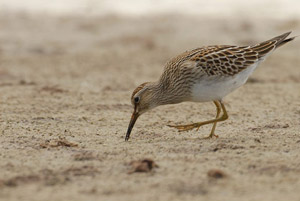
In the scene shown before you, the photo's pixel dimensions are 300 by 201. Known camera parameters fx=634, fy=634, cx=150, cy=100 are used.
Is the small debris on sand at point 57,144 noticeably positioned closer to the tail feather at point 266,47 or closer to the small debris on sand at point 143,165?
the small debris on sand at point 143,165

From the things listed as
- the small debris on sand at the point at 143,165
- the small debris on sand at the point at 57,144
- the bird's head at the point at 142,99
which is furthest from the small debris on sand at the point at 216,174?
the bird's head at the point at 142,99

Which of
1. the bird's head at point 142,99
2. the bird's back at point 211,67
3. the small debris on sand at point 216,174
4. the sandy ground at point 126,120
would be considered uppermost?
the bird's back at point 211,67

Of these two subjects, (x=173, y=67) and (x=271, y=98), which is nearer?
(x=173, y=67)

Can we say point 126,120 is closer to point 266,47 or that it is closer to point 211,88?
point 211,88

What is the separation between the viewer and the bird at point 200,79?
7.18 metres

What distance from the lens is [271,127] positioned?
7.59 meters

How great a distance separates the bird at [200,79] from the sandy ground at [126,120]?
0.36 meters

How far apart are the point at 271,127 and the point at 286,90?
2559mm

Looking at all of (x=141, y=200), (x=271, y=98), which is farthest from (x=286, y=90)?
(x=141, y=200)

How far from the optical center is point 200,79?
718 cm

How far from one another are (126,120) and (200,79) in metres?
1.43

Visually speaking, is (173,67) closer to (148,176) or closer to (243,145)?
(243,145)

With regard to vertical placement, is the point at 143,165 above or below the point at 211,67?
below

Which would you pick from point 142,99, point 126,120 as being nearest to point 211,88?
point 142,99
